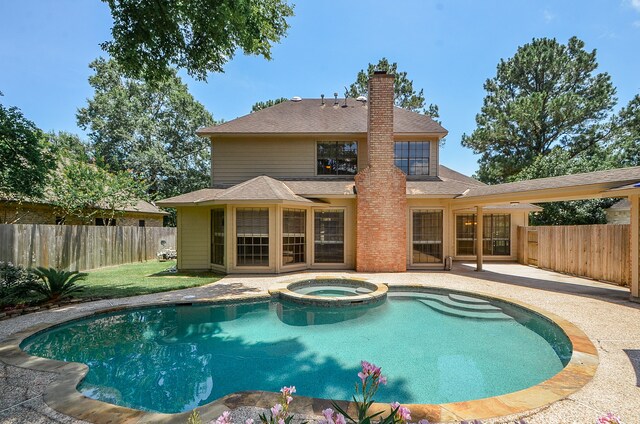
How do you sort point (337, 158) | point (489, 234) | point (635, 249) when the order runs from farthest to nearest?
point (489, 234) → point (337, 158) → point (635, 249)

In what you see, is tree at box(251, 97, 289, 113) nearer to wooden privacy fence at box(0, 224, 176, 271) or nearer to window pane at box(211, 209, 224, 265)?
wooden privacy fence at box(0, 224, 176, 271)

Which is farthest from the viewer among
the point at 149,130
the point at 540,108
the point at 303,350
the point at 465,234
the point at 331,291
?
the point at 149,130

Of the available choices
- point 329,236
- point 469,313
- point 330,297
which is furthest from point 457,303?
point 329,236

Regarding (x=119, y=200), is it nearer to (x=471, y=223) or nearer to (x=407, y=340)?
(x=407, y=340)

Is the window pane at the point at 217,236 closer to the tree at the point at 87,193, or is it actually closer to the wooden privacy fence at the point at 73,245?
the wooden privacy fence at the point at 73,245

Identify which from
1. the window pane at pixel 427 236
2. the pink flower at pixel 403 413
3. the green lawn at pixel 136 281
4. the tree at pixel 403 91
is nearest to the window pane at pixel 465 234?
the window pane at pixel 427 236

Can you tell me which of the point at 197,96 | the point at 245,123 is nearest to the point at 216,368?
the point at 245,123

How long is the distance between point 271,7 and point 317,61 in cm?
745

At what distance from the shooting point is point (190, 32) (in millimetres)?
9062

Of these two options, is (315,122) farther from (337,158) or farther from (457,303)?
(457,303)

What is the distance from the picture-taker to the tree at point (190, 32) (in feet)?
25.8

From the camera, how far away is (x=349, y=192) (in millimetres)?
11430

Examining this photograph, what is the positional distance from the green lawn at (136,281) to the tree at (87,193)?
4615 mm

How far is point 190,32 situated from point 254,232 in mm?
7051
